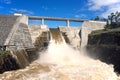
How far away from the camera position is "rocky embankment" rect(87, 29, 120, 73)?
73.3ft

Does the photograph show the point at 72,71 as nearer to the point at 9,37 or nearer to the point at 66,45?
the point at 9,37

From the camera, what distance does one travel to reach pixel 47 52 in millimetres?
24938

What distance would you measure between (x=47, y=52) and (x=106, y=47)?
788 centimetres

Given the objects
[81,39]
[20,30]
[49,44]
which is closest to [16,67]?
[20,30]

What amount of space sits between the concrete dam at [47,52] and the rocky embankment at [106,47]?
1173 mm

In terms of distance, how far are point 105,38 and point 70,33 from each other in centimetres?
587

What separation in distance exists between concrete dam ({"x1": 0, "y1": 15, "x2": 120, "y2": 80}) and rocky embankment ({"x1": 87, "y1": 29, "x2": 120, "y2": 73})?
1173mm

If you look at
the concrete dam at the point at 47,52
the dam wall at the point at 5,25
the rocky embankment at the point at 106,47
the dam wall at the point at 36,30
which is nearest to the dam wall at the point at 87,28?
the concrete dam at the point at 47,52

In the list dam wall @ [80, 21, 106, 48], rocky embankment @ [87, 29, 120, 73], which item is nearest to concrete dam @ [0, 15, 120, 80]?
dam wall @ [80, 21, 106, 48]

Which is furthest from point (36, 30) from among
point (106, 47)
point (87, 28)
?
point (106, 47)

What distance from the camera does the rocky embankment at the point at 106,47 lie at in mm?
22352

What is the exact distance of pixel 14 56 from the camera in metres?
16.8

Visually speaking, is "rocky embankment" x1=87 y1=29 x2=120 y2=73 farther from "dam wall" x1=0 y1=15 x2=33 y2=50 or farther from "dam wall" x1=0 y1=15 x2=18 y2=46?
"dam wall" x1=0 y1=15 x2=18 y2=46

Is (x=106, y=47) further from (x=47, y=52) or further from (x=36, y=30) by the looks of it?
(x=36, y=30)
